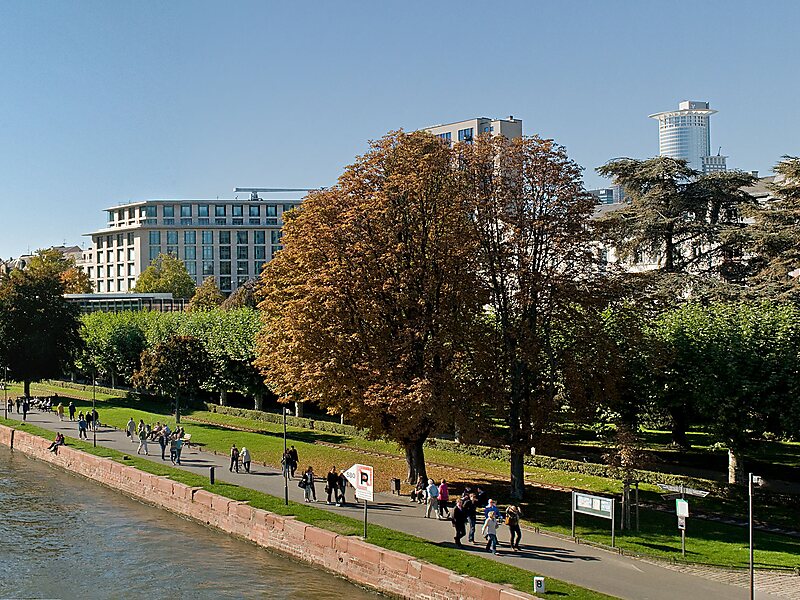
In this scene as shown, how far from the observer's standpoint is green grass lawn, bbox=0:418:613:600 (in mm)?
23197

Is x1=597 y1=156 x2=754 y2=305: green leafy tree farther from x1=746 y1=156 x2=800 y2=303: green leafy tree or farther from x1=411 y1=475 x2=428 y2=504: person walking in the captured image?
x1=411 y1=475 x2=428 y2=504: person walking

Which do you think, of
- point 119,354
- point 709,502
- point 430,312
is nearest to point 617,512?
point 709,502

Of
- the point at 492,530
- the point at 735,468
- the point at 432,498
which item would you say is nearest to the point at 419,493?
the point at 432,498

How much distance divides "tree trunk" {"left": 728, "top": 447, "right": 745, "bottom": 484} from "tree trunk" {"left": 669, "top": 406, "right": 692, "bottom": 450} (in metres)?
3.38

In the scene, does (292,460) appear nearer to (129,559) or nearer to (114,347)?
(129,559)

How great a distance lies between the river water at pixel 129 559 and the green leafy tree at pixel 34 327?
39283mm

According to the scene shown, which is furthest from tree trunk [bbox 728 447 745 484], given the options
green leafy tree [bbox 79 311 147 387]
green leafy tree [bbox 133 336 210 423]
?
green leafy tree [bbox 79 311 147 387]

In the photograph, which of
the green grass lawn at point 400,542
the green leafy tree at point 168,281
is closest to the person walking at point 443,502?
the green grass lawn at point 400,542

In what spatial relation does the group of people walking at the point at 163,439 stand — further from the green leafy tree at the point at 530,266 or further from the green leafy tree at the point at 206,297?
the green leafy tree at the point at 206,297

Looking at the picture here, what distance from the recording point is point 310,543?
29.5m

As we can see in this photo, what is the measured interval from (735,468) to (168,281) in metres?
111

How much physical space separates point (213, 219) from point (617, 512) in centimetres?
14512

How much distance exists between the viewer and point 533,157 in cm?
3603

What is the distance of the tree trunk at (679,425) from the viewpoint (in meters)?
43.2
